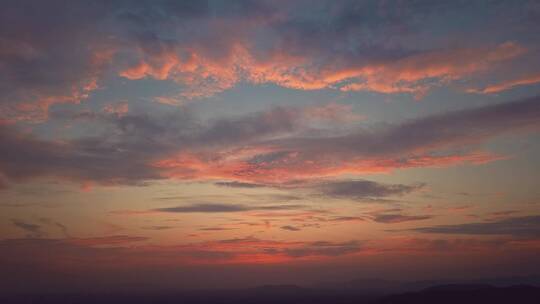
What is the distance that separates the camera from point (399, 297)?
103 metres

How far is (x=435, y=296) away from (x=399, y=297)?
880cm

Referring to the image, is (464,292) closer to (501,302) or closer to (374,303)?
(501,302)

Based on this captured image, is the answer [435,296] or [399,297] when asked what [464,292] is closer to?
[435,296]

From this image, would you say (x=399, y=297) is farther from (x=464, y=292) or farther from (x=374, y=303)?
(x=464, y=292)

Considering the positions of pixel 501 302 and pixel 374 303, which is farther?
pixel 374 303

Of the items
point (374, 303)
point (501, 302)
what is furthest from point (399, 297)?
point (501, 302)

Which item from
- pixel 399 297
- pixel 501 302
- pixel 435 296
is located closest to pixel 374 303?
pixel 399 297

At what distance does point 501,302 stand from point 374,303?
95.6 feet

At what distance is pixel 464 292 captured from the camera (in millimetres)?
98875

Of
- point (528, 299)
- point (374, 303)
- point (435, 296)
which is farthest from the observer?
point (374, 303)

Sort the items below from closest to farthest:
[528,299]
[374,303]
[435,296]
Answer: [528,299] → [435,296] → [374,303]

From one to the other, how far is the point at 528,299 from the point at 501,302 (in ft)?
19.8

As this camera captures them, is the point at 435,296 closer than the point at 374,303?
Yes

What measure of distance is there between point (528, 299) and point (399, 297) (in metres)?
27.9
